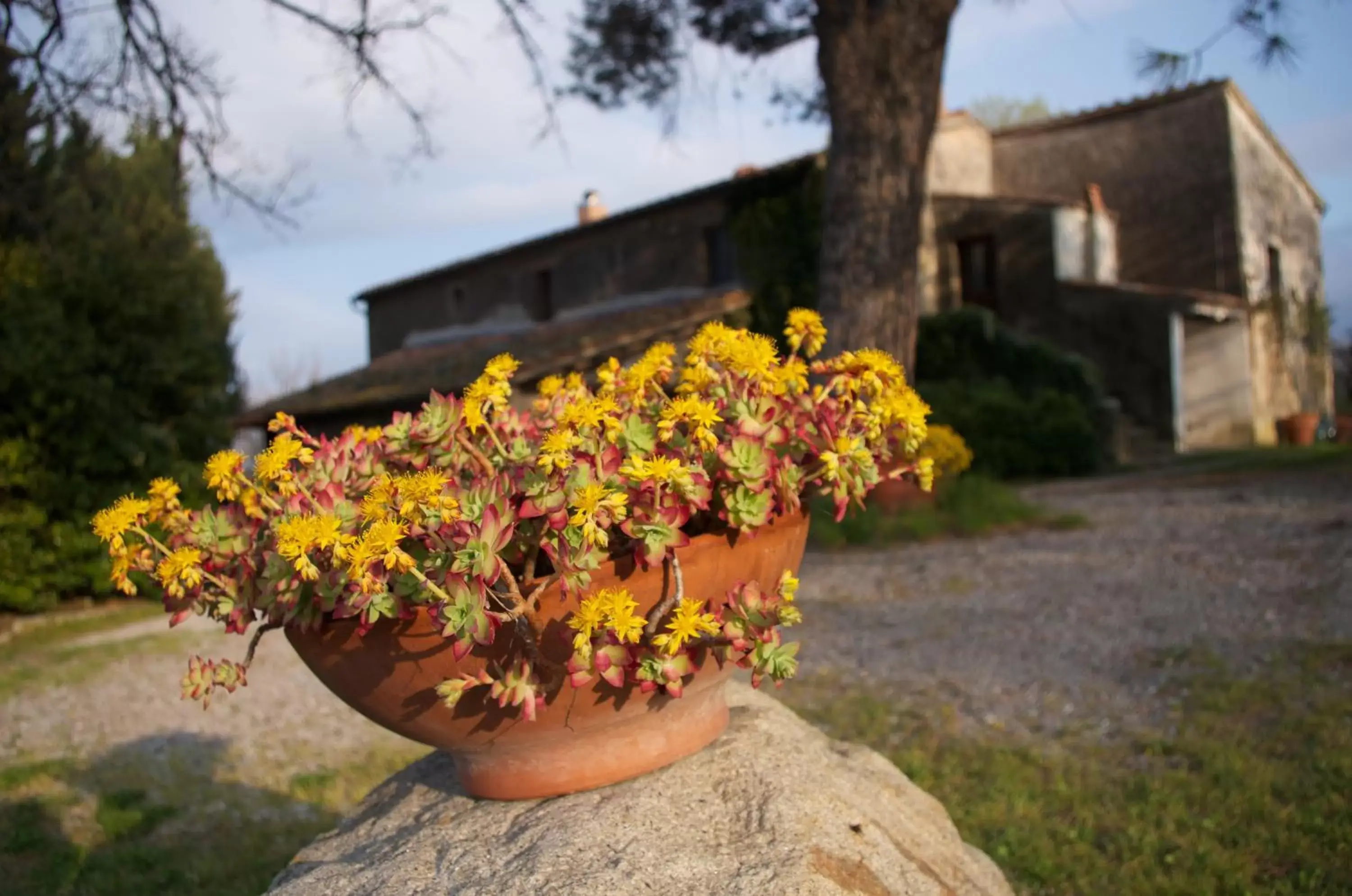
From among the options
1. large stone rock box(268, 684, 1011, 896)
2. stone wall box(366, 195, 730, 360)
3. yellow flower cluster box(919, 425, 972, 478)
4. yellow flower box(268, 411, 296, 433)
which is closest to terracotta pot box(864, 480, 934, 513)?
yellow flower cluster box(919, 425, 972, 478)

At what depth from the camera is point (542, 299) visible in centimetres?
2034

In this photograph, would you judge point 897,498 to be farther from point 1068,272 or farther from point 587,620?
point 1068,272

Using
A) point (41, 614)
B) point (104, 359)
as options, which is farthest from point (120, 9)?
point (41, 614)

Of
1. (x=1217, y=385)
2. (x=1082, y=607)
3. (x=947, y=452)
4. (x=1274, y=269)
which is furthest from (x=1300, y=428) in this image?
(x=1082, y=607)

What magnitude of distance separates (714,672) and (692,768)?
174 mm

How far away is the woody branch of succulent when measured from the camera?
58.4 inches

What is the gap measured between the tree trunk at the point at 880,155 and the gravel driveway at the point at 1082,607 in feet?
6.51

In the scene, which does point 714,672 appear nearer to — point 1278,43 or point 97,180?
point 1278,43

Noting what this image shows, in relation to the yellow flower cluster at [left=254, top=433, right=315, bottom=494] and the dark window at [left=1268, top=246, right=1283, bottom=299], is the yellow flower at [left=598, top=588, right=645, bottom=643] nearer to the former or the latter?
the yellow flower cluster at [left=254, top=433, right=315, bottom=494]

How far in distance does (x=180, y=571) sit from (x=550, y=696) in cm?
62

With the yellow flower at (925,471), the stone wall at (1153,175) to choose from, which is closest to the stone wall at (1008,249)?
the stone wall at (1153,175)

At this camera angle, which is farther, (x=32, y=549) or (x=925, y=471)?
(x=32, y=549)

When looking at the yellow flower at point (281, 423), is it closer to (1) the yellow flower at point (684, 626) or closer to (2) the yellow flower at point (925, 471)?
(1) the yellow flower at point (684, 626)

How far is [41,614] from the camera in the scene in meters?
8.62
